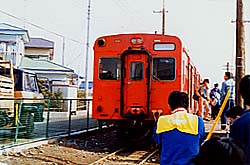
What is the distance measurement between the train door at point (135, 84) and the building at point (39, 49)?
151ft

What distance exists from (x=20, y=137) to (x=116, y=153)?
2934 millimetres

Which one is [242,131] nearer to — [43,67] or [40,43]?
[43,67]

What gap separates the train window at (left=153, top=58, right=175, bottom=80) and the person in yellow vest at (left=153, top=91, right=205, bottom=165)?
374 inches

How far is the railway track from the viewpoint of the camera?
496 inches

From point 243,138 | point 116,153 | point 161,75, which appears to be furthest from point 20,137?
point 243,138

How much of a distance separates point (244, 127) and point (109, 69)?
11.1m

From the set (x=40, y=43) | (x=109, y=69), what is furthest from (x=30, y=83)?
(x=40, y=43)

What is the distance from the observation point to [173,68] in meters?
14.7

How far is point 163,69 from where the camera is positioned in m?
14.9

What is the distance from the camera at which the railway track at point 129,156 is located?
12602 millimetres

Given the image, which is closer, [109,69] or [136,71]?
[136,71]

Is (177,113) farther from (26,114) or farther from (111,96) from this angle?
(26,114)

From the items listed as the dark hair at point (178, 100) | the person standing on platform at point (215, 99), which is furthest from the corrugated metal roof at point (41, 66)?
the dark hair at point (178, 100)

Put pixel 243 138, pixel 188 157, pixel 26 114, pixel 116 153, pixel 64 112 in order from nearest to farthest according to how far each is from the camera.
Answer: pixel 243 138
pixel 188 157
pixel 116 153
pixel 26 114
pixel 64 112
